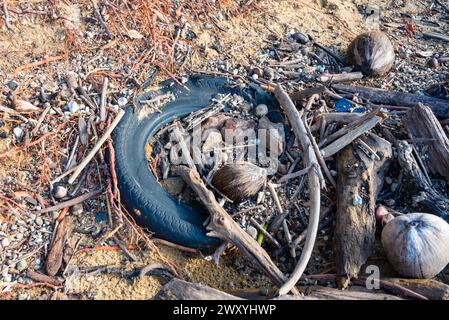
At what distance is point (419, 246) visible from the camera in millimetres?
2727

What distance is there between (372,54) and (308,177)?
52.0 inches

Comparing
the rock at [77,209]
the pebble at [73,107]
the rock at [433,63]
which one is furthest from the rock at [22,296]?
the rock at [433,63]

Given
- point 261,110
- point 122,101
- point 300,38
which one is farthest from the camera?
point 300,38

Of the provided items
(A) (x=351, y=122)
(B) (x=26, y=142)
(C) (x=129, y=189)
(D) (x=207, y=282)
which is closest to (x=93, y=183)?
(C) (x=129, y=189)

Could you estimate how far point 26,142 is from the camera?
306cm

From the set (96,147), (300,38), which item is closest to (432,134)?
(300,38)

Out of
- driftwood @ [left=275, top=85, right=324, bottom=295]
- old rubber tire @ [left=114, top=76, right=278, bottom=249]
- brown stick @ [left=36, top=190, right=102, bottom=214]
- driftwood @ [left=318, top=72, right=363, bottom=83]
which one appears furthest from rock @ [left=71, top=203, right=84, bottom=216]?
driftwood @ [left=318, top=72, right=363, bottom=83]

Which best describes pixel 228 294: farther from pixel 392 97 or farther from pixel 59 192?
pixel 392 97

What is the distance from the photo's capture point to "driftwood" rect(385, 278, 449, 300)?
8.58ft

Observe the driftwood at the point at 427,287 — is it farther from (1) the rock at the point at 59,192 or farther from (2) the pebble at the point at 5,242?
(2) the pebble at the point at 5,242

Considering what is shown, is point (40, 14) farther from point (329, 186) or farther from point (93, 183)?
point (329, 186)

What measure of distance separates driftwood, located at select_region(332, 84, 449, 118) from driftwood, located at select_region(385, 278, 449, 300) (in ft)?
4.81

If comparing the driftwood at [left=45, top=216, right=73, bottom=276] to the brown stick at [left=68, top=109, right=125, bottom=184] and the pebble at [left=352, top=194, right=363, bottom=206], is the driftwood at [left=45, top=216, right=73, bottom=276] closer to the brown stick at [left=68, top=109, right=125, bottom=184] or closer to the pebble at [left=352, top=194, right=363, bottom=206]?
the brown stick at [left=68, top=109, right=125, bottom=184]

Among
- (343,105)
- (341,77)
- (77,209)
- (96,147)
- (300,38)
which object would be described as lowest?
(77,209)
